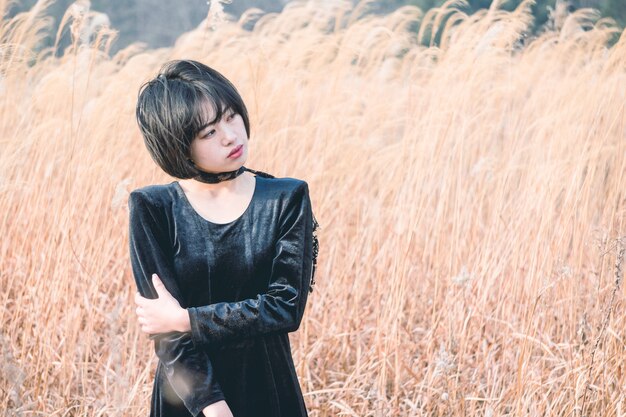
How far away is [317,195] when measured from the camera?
8.46 ft

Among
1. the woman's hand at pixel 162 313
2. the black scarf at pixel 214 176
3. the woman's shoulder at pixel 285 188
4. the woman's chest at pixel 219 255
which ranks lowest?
the woman's hand at pixel 162 313

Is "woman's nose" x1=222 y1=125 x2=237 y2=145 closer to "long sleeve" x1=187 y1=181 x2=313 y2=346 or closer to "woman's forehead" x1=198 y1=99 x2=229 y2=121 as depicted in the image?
"woman's forehead" x1=198 y1=99 x2=229 y2=121

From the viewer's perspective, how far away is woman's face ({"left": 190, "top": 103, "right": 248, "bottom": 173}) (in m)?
1.09

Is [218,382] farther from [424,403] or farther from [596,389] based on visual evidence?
[596,389]

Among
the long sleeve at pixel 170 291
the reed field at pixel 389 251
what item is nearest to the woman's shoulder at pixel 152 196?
the long sleeve at pixel 170 291

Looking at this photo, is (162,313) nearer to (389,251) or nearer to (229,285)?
(229,285)

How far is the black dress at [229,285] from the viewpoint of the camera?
1.06 meters

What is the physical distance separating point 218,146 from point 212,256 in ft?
0.59

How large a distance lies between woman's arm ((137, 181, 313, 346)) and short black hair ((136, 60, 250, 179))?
184 mm

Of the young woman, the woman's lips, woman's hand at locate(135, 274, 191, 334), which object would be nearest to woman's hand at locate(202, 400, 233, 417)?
the young woman

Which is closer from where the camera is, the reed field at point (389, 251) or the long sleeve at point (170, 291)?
the long sleeve at point (170, 291)

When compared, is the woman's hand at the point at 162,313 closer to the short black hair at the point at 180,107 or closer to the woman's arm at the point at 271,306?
the woman's arm at the point at 271,306

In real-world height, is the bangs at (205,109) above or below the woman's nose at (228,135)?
above

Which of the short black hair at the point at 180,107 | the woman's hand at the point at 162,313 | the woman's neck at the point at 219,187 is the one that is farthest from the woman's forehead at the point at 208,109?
the woman's hand at the point at 162,313
